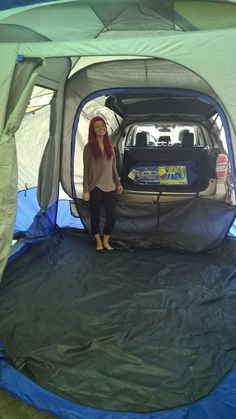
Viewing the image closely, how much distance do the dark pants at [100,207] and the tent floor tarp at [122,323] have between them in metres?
0.28

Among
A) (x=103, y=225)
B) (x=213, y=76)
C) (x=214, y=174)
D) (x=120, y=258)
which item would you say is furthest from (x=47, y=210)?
(x=213, y=76)

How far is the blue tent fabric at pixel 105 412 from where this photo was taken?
1865 mm

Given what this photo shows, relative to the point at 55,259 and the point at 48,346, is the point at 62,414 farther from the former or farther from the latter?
the point at 55,259

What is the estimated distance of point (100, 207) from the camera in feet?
13.2

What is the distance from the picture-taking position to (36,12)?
279cm

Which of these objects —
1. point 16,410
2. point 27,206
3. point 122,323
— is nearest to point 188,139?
point 27,206

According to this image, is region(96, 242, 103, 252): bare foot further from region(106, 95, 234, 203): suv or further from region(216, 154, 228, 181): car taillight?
region(216, 154, 228, 181): car taillight

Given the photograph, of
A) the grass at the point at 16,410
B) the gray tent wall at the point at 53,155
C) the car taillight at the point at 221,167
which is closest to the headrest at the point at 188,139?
the car taillight at the point at 221,167

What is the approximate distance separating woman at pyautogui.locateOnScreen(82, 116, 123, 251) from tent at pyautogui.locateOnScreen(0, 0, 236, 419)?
366mm

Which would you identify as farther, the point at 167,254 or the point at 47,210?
the point at 47,210

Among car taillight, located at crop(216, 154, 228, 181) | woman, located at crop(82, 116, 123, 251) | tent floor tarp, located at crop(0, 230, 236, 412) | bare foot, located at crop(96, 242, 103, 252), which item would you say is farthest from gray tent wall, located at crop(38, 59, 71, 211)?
car taillight, located at crop(216, 154, 228, 181)

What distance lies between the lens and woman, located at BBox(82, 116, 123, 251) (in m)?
3.81

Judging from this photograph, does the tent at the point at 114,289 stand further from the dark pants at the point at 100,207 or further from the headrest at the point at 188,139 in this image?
the headrest at the point at 188,139

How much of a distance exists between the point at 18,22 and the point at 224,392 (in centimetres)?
272
